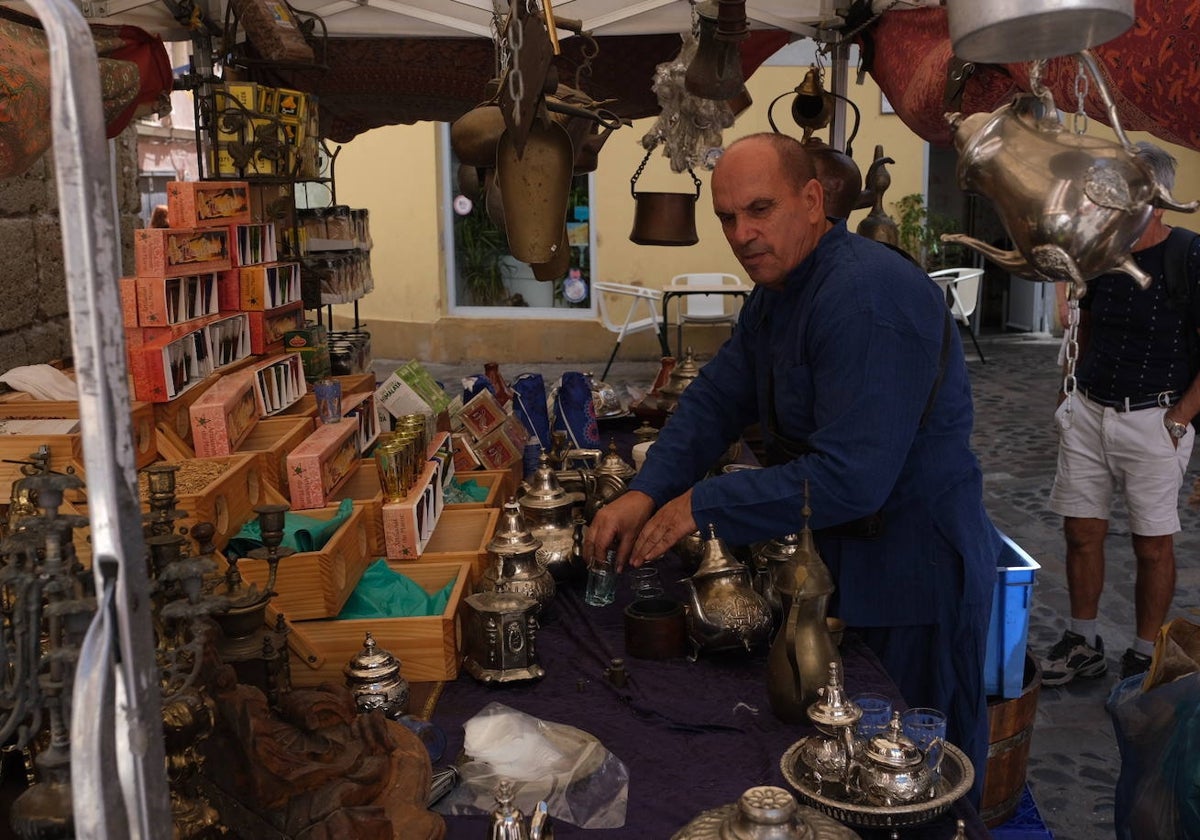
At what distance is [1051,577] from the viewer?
199 inches

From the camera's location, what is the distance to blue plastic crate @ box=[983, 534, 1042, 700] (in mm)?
2768

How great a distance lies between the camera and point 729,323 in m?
10.2

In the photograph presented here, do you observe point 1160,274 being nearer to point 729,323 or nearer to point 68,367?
point 68,367

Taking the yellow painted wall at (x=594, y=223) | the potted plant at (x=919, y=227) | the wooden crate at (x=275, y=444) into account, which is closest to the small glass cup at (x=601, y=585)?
the wooden crate at (x=275, y=444)

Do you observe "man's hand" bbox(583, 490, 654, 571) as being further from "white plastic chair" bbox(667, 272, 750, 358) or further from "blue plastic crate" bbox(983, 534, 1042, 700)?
"white plastic chair" bbox(667, 272, 750, 358)


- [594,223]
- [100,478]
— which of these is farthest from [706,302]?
[100,478]

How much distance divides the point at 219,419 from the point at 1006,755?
2.14m

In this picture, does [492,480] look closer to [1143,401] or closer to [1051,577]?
[1143,401]

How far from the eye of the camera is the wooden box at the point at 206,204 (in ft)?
9.36

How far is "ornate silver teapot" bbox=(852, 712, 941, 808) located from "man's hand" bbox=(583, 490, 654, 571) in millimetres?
824

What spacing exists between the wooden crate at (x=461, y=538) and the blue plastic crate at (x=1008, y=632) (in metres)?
1.30

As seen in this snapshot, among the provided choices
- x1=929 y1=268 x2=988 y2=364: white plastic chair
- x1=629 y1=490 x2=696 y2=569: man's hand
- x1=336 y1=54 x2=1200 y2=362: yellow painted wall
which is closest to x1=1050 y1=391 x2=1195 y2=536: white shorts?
x1=629 y1=490 x2=696 y2=569: man's hand

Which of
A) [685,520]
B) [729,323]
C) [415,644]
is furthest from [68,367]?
[729,323]

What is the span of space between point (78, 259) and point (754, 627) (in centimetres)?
171
